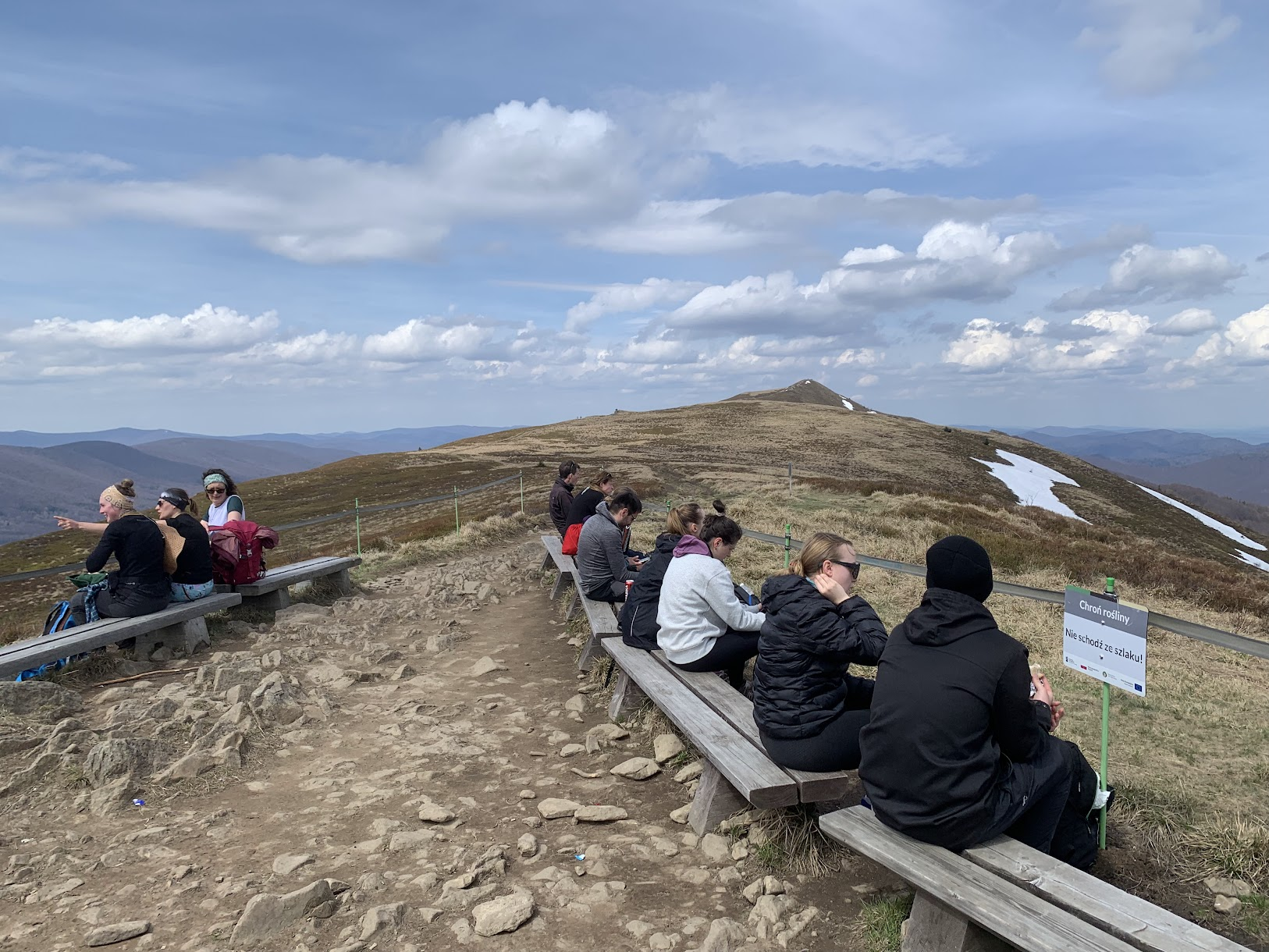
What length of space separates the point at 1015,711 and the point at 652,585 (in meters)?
3.50

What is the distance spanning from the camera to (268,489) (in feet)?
192

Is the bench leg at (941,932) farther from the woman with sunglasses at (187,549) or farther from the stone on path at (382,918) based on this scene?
the woman with sunglasses at (187,549)

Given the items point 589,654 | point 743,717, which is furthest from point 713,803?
point 589,654

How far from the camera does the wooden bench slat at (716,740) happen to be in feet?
13.1

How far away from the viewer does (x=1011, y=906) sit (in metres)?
2.96

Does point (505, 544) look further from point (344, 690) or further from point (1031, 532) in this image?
point (1031, 532)

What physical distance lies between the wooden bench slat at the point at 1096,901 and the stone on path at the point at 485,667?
17.2ft

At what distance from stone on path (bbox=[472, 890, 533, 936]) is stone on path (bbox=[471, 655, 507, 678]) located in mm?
3964

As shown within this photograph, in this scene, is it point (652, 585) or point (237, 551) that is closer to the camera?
point (652, 585)

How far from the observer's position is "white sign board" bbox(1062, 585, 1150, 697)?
13.3ft

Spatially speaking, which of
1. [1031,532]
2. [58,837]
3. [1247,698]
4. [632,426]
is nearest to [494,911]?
[58,837]

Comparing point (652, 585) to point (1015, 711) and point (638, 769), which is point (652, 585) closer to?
point (638, 769)

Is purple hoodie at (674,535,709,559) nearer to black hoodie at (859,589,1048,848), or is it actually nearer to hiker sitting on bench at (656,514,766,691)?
hiker sitting on bench at (656,514,766,691)

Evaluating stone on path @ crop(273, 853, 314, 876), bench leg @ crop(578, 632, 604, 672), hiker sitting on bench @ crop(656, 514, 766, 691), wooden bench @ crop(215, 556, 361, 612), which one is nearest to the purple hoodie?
hiker sitting on bench @ crop(656, 514, 766, 691)
